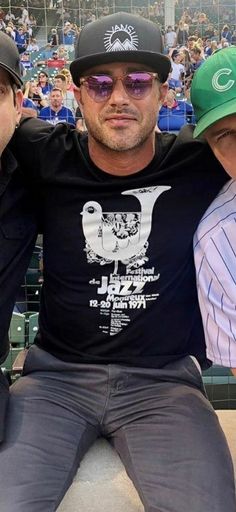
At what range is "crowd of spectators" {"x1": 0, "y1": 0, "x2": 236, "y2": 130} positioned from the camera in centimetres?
610

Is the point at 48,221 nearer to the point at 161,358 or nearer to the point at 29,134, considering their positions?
the point at 29,134

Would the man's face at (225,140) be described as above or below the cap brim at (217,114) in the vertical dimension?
below

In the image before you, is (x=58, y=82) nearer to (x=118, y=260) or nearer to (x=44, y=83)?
(x=44, y=83)

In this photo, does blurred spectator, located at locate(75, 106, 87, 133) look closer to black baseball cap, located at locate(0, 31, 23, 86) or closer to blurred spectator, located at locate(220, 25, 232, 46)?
black baseball cap, located at locate(0, 31, 23, 86)

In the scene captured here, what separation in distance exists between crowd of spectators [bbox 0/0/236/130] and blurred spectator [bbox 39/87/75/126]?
0.01 metres

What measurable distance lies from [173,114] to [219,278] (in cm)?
431

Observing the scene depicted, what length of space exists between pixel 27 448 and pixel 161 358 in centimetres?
45

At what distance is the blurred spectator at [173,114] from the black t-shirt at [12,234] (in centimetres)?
366

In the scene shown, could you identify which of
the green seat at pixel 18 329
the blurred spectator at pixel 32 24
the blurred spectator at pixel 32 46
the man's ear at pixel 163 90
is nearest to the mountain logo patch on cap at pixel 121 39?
the man's ear at pixel 163 90

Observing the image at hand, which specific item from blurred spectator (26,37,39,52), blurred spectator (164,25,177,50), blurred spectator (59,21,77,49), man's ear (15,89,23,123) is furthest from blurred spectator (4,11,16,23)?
man's ear (15,89,23,123)

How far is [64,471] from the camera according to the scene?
144 cm

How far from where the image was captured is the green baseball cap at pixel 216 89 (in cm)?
138

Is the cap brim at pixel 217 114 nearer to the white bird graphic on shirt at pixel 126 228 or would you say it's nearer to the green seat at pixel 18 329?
the white bird graphic on shirt at pixel 126 228

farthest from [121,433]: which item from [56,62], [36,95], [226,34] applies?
[226,34]
